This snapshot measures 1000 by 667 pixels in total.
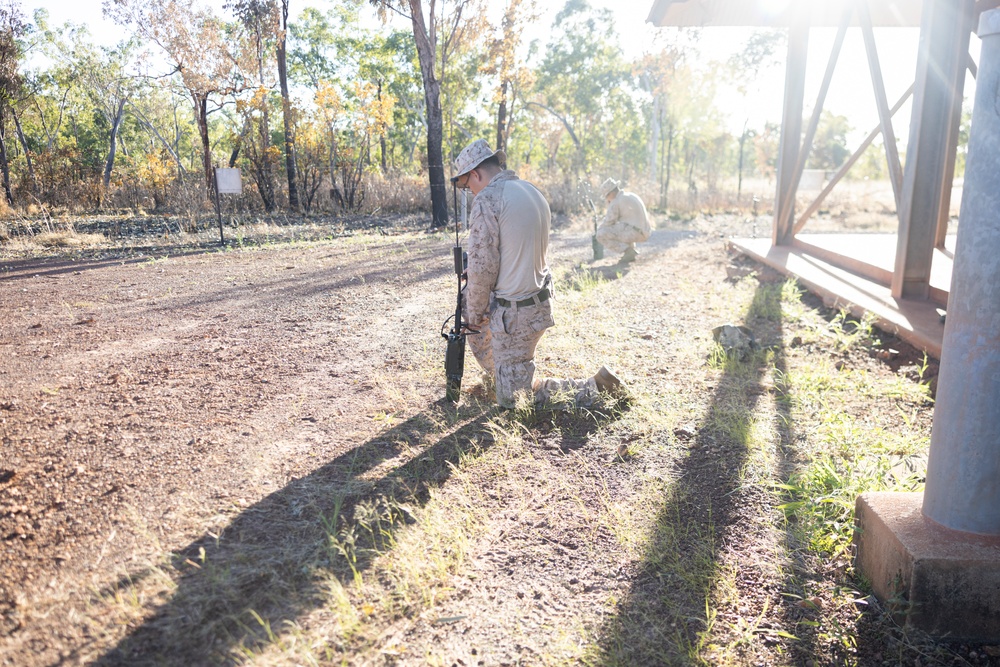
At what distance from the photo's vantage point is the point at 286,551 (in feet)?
8.41

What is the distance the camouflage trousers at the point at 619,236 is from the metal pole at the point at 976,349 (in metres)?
7.62

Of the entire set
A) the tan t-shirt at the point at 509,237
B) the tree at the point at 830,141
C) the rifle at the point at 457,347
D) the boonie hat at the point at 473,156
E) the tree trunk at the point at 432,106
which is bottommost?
the rifle at the point at 457,347

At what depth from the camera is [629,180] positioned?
2381 cm

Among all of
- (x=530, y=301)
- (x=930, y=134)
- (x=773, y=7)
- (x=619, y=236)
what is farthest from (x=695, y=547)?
(x=773, y=7)

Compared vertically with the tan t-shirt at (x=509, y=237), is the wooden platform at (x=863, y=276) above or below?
below

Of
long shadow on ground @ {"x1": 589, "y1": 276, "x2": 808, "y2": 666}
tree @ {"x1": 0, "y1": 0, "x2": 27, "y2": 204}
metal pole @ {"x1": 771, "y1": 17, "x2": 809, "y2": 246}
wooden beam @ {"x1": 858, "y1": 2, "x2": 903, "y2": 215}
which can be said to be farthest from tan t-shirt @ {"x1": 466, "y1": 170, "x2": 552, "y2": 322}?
tree @ {"x1": 0, "y1": 0, "x2": 27, "y2": 204}

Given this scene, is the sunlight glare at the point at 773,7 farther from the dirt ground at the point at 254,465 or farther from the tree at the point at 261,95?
the tree at the point at 261,95

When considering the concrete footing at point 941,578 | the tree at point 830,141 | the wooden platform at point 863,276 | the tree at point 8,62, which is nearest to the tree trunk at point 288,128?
the tree at point 8,62

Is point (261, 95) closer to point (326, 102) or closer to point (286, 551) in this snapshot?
point (326, 102)

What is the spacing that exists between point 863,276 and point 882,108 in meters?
1.68

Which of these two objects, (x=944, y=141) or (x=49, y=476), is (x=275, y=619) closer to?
(x=49, y=476)

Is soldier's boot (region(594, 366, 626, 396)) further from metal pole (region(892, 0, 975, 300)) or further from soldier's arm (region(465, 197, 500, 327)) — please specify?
metal pole (region(892, 0, 975, 300))

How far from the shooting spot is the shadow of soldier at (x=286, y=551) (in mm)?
2082

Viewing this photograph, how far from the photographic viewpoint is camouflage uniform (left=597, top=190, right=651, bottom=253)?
945 cm
